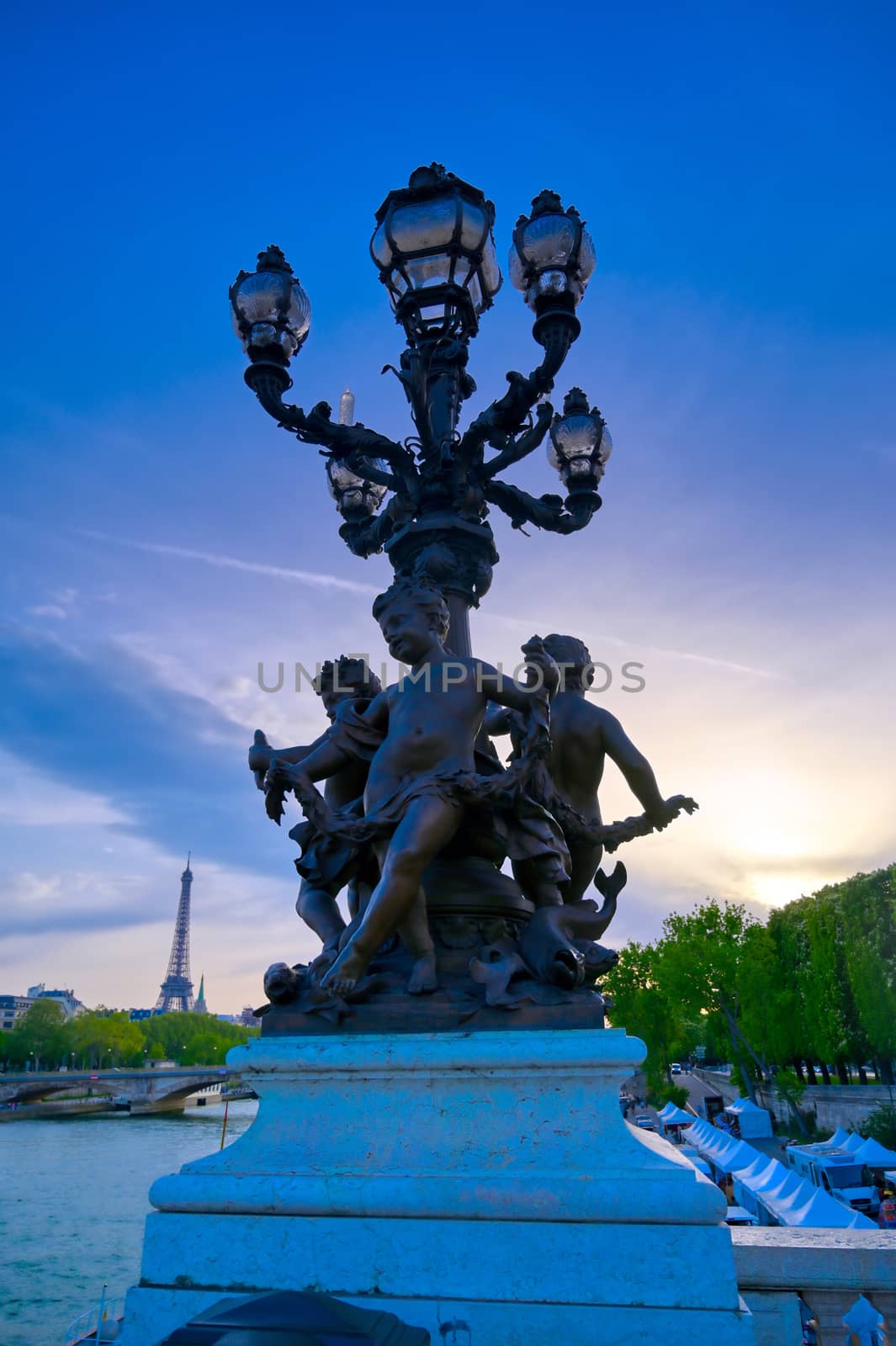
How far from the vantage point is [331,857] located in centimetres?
476

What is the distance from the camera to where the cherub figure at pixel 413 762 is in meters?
4.00

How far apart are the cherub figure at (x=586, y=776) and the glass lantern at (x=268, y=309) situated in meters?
2.95

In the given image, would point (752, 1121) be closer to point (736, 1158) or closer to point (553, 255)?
point (736, 1158)

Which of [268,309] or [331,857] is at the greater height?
[268,309]

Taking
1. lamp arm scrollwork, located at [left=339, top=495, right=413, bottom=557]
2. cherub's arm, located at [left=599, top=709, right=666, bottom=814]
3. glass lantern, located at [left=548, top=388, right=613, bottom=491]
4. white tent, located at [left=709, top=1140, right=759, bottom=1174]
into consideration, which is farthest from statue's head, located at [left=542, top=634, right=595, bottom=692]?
white tent, located at [left=709, top=1140, right=759, bottom=1174]

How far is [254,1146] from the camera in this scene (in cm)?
377

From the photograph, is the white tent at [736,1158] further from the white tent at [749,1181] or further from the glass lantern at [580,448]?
the glass lantern at [580,448]

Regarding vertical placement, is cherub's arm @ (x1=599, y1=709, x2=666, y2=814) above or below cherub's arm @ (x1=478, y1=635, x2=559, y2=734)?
below

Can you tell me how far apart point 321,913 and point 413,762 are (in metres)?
1.00

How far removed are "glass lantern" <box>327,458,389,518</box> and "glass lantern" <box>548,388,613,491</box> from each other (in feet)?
4.88

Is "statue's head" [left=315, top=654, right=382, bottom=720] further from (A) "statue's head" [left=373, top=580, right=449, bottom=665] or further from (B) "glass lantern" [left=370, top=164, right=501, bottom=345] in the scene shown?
(B) "glass lantern" [left=370, top=164, right=501, bottom=345]

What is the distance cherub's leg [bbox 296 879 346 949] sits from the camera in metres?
4.69

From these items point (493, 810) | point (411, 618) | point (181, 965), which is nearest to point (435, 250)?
point (411, 618)

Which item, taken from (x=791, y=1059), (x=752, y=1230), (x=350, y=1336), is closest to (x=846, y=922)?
(x=791, y=1059)
